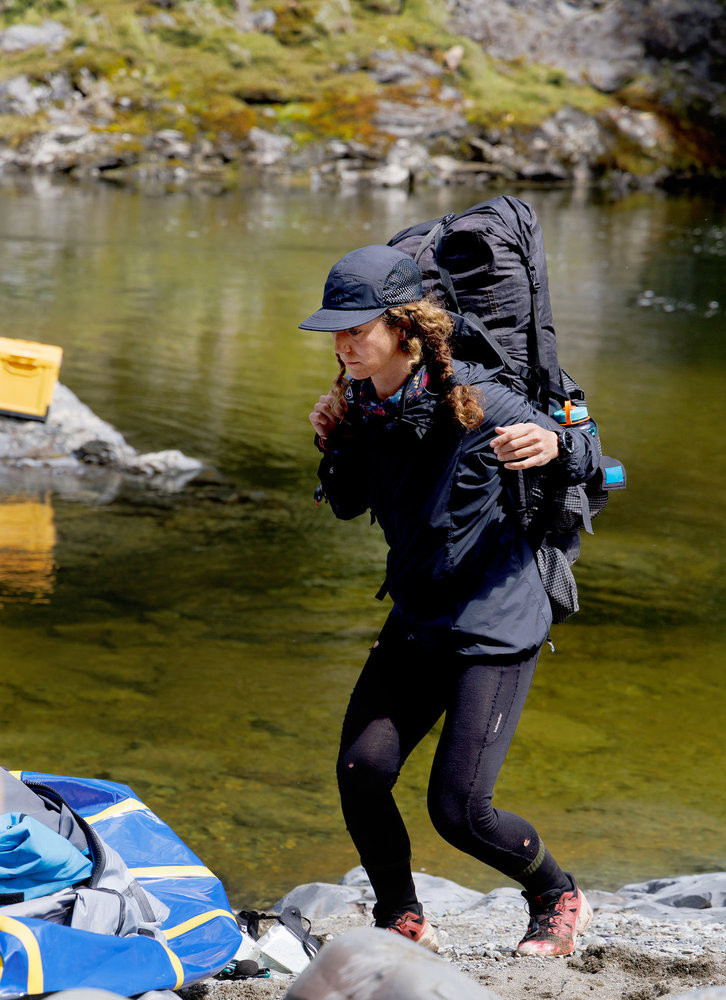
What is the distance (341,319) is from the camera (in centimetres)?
259

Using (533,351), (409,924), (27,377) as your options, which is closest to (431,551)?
(533,351)

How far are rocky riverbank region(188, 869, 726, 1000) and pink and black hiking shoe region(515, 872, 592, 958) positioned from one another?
36 millimetres

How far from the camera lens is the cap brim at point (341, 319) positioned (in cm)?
256

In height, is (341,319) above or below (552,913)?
above

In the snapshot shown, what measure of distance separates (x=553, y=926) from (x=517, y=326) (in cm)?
171

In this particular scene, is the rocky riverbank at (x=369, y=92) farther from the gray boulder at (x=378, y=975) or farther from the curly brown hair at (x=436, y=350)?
the gray boulder at (x=378, y=975)

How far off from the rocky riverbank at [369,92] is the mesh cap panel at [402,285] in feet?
135

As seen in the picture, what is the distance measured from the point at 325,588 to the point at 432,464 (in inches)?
162

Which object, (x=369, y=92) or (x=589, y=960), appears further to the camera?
(x=369, y=92)

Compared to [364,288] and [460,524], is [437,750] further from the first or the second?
[364,288]

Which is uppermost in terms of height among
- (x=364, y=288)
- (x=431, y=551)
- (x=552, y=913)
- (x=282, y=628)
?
(x=364, y=288)

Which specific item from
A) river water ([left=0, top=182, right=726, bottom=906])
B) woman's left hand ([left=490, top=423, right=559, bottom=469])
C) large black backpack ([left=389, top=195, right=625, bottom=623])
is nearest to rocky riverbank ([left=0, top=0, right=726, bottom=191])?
river water ([left=0, top=182, right=726, bottom=906])

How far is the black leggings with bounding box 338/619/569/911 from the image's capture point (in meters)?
2.76

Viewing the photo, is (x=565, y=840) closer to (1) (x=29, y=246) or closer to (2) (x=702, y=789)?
(2) (x=702, y=789)
